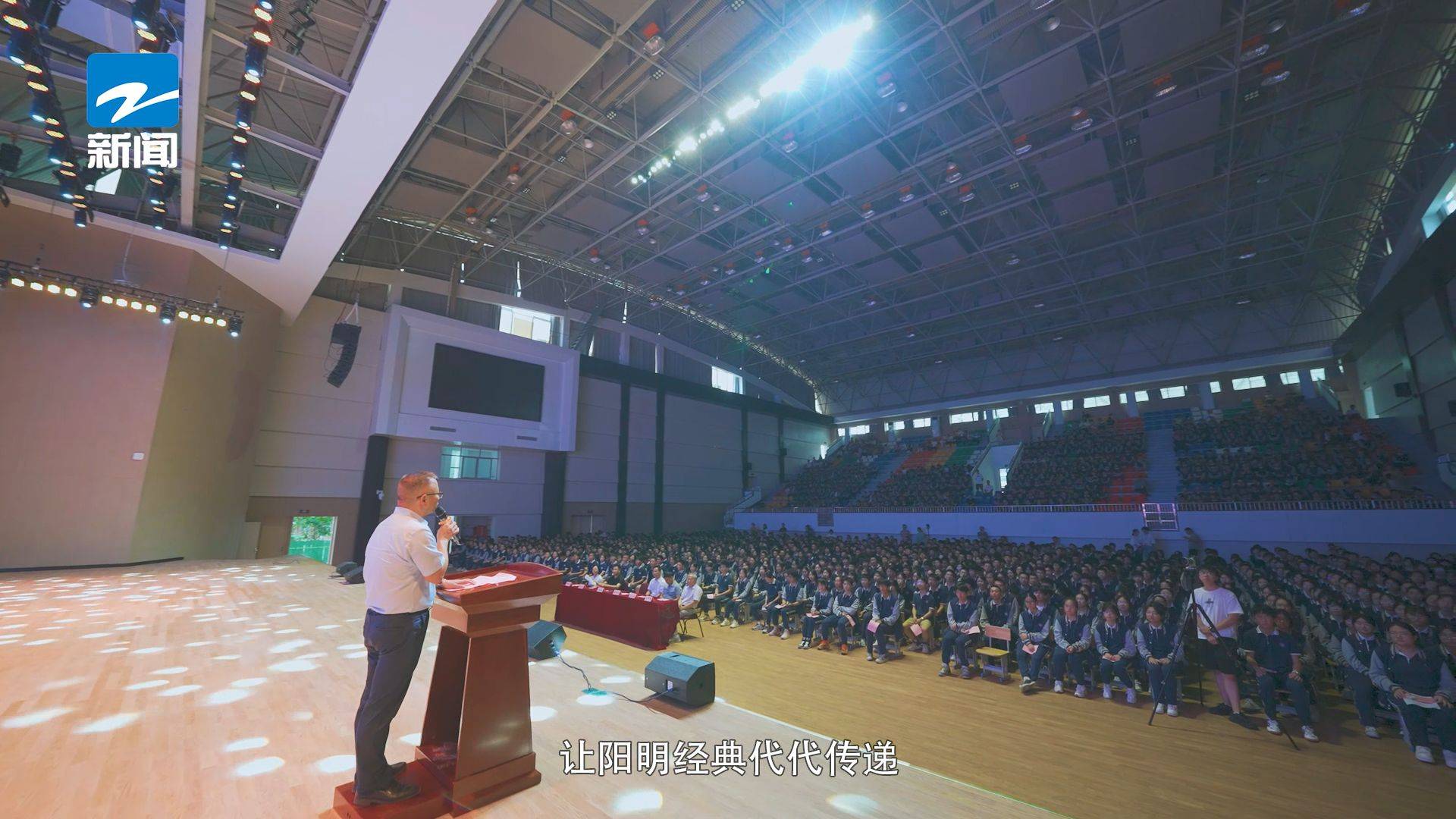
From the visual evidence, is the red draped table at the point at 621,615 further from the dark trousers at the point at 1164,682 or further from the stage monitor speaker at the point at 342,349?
the stage monitor speaker at the point at 342,349

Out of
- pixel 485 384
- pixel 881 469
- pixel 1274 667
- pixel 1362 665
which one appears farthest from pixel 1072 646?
pixel 881 469

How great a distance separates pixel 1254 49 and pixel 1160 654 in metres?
11.4

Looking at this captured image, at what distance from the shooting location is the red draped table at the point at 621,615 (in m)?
7.50

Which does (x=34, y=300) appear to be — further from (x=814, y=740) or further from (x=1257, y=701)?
(x=1257, y=701)

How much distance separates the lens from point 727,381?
28.4 m

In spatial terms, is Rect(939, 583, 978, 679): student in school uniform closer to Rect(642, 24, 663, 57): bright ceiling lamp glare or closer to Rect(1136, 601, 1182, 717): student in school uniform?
Rect(1136, 601, 1182, 717): student in school uniform

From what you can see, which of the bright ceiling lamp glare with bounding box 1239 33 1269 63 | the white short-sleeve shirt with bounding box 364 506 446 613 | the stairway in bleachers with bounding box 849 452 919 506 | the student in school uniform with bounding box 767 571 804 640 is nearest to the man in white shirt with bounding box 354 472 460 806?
the white short-sleeve shirt with bounding box 364 506 446 613

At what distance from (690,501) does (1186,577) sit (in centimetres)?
1938

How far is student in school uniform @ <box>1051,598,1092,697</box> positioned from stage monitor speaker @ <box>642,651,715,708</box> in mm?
4226

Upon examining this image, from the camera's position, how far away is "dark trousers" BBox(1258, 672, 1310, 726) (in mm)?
4578

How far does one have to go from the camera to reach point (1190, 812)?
10.8 feet

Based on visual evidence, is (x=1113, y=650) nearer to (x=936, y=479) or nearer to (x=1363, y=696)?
(x=1363, y=696)

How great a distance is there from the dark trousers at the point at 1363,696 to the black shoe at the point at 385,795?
7.53 metres

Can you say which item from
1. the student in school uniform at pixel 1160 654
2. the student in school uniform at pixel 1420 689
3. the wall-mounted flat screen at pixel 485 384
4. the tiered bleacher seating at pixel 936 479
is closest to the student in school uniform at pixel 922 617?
the student in school uniform at pixel 1160 654
